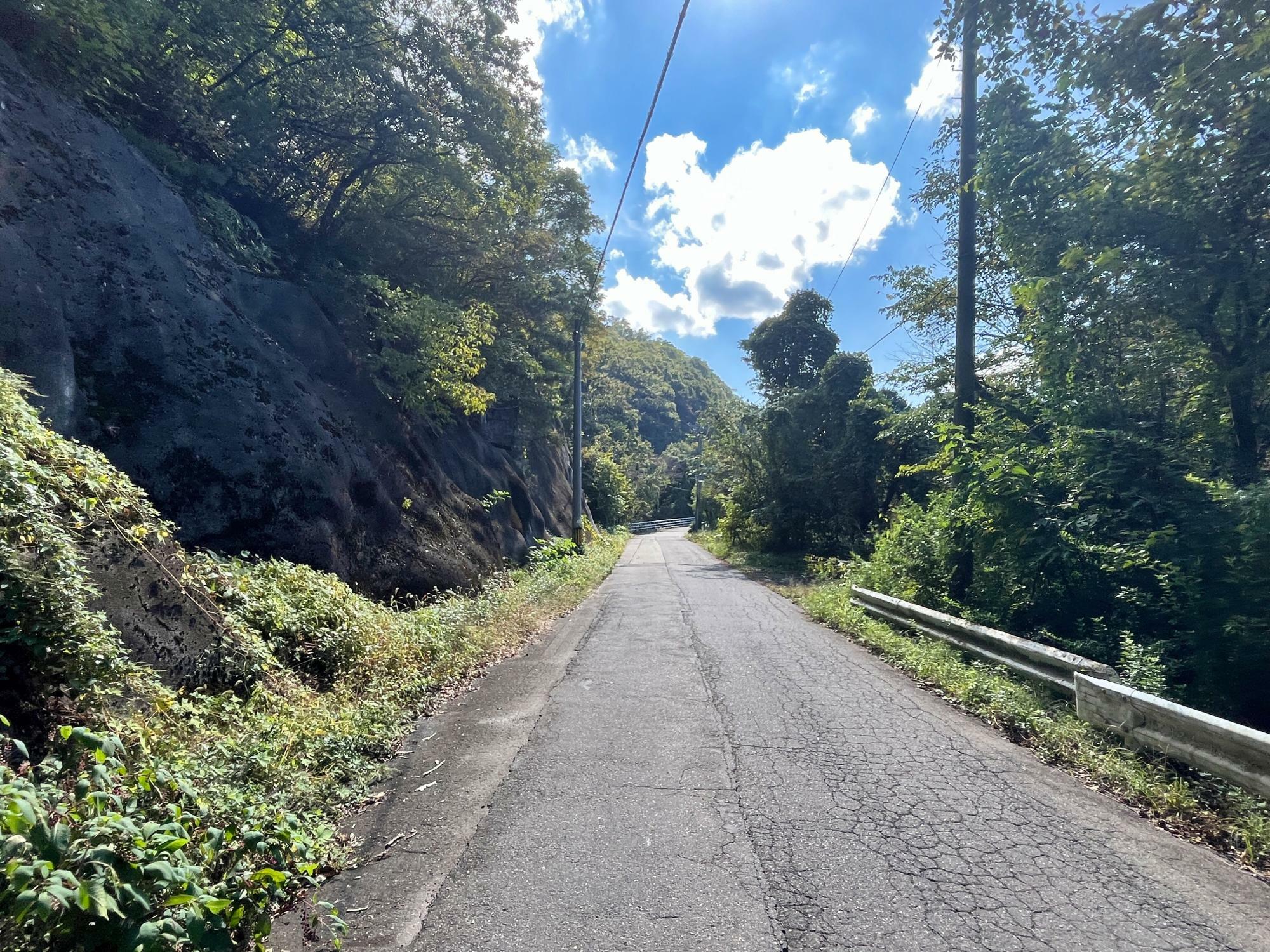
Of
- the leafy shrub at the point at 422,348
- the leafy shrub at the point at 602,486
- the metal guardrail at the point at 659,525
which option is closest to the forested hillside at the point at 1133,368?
the leafy shrub at the point at 422,348

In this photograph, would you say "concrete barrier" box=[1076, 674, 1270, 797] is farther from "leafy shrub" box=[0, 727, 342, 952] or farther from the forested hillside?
"leafy shrub" box=[0, 727, 342, 952]

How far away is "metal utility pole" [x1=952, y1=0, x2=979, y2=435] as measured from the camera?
895cm

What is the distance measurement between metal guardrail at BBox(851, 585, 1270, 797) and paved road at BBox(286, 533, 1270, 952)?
684mm

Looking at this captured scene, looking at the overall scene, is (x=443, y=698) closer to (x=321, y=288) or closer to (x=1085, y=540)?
(x=1085, y=540)

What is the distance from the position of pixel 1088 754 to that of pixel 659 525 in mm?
61282

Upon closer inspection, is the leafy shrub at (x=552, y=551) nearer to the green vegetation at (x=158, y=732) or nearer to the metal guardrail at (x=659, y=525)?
the green vegetation at (x=158, y=732)

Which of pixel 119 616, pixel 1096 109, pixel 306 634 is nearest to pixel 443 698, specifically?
pixel 306 634

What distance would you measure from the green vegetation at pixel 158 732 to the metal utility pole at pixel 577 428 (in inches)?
587

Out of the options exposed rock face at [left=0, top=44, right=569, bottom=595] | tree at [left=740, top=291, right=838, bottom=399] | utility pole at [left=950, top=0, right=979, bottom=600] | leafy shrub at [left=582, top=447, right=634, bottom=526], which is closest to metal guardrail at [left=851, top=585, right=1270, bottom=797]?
utility pole at [left=950, top=0, right=979, bottom=600]

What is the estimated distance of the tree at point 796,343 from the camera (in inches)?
1209

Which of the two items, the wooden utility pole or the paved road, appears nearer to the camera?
the paved road

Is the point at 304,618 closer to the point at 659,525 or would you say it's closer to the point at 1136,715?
the point at 1136,715

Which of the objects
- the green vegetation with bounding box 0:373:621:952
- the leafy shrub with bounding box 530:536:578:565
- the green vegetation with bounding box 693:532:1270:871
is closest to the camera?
the green vegetation with bounding box 0:373:621:952

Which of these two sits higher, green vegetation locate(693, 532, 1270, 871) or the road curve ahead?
green vegetation locate(693, 532, 1270, 871)
